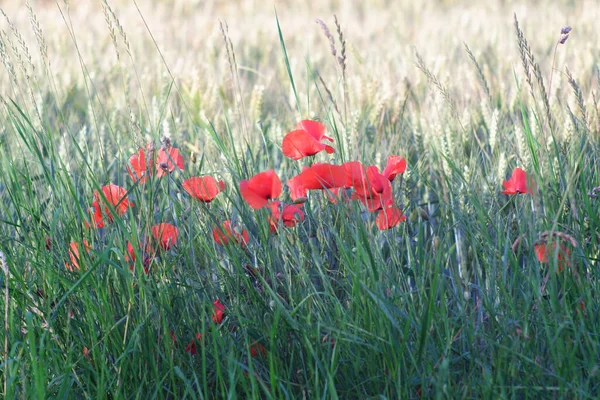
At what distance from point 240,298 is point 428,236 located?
1.59ft

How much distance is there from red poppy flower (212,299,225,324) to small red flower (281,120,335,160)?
0.27 metres

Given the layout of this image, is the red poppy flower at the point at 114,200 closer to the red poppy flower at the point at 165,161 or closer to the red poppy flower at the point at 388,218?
the red poppy flower at the point at 165,161

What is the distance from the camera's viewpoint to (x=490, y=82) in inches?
103

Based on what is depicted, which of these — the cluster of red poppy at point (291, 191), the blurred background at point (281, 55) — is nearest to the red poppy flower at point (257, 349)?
the cluster of red poppy at point (291, 191)


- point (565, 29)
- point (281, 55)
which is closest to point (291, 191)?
point (565, 29)

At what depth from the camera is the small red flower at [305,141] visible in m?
1.18

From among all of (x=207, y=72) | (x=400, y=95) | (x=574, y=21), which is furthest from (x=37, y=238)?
(x=574, y=21)

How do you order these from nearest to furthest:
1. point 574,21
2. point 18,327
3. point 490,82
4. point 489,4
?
point 18,327 → point 490,82 → point 574,21 → point 489,4

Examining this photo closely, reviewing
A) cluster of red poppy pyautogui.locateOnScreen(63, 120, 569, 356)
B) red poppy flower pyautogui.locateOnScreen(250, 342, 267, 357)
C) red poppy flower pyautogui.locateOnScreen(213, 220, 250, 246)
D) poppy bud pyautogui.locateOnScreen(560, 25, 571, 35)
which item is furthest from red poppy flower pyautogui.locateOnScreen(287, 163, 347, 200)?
poppy bud pyautogui.locateOnScreen(560, 25, 571, 35)

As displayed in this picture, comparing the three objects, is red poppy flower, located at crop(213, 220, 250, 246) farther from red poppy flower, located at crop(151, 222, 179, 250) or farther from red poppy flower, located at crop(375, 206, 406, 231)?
red poppy flower, located at crop(375, 206, 406, 231)

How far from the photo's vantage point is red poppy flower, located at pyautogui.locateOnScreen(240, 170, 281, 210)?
1099mm

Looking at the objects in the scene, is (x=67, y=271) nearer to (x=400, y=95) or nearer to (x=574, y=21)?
(x=400, y=95)

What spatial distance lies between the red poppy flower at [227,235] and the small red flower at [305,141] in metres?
0.15

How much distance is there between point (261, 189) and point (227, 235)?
86mm
